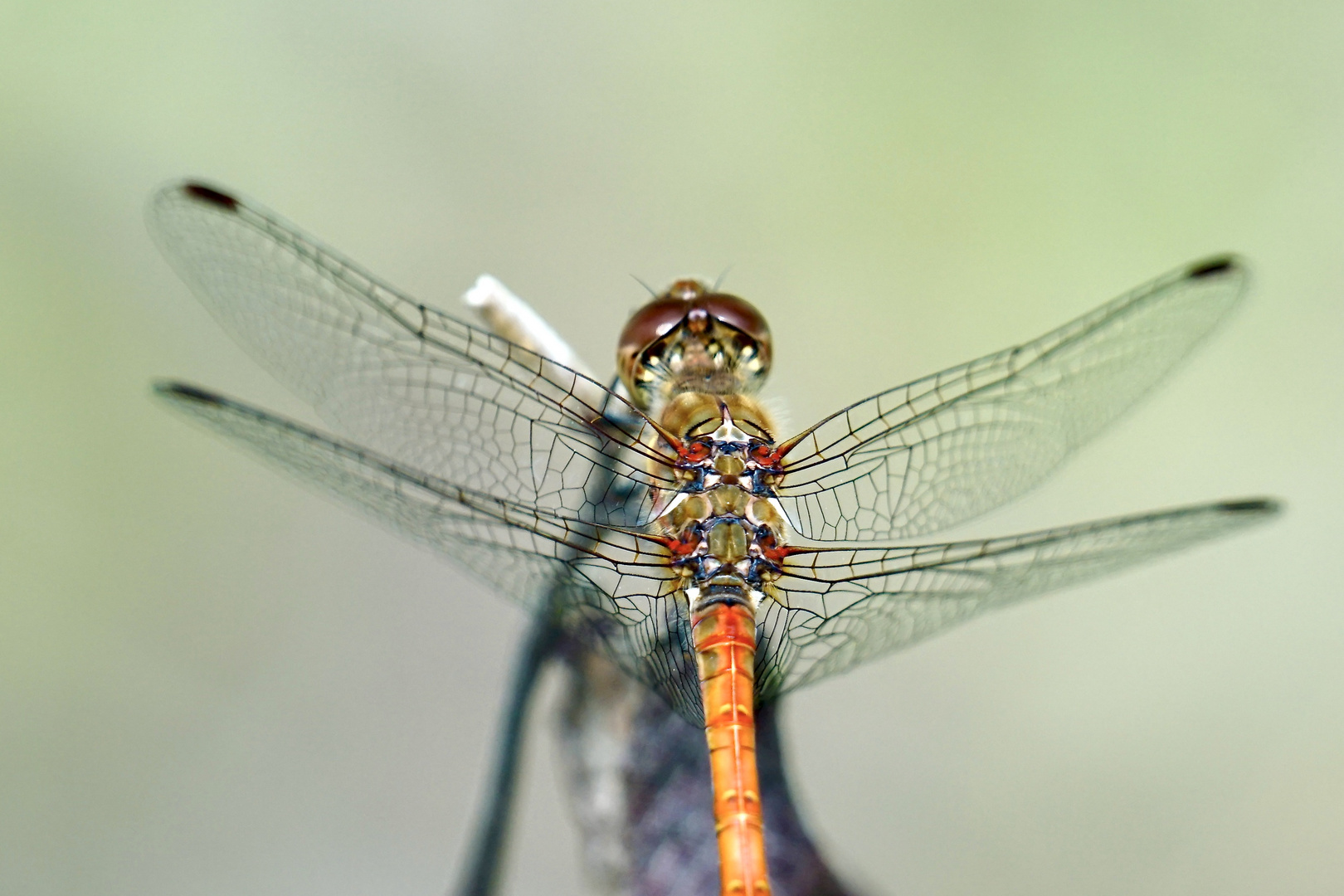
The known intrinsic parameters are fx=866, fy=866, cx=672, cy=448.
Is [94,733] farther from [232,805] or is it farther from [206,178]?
[206,178]

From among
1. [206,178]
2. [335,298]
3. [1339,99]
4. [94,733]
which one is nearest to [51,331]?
[206,178]

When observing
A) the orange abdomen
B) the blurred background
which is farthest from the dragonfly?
the blurred background

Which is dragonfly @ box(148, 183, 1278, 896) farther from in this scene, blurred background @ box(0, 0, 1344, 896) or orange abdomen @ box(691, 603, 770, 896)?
blurred background @ box(0, 0, 1344, 896)

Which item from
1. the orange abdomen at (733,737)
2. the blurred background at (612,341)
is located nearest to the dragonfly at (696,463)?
the orange abdomen at (733,737)

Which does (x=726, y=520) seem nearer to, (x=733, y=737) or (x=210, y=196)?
(x=733, y=737)

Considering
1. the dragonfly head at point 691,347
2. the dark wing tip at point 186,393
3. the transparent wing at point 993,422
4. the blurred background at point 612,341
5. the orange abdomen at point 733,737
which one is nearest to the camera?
the orange abdomen at point 733,737

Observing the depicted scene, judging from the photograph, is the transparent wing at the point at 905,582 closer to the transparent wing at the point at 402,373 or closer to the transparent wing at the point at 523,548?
the transparent wing at the point at 523,548
